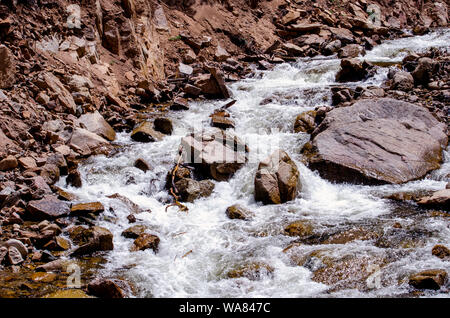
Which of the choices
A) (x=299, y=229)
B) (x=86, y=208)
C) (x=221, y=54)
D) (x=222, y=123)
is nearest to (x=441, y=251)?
(x=299, y=229)

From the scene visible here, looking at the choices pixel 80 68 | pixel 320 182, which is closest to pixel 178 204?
pixel 320 182

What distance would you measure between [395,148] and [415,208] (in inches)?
76.7

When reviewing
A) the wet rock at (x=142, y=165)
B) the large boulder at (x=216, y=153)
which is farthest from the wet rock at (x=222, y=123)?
the wet rock at (x=142, y=165)

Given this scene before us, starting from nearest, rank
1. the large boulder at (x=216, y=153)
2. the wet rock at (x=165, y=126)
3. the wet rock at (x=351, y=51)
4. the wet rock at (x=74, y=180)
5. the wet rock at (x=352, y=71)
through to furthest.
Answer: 1. the wet rock at (x=74, y=180)
2. the large boulder at (x=216, y=153)
3. the wet rock at (x=165, y=126)
4. the wet rock at (x=352, y=71)
5. the wet rock at (x=351, y=51)

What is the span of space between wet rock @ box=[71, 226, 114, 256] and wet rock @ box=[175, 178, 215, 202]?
1944 millimetres

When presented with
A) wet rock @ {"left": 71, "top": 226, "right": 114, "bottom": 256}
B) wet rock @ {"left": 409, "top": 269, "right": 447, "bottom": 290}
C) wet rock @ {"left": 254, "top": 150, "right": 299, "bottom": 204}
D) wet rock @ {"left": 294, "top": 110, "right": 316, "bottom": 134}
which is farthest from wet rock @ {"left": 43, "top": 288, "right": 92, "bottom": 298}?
wet rock @ {"left": 294, "top": 110, "right": 316, "bottom": 134}

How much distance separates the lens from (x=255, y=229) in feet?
19.2

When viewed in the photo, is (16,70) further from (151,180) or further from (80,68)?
(151,180)

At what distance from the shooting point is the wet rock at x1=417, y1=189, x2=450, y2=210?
5892mm

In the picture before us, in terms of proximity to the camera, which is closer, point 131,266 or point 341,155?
point 131,266

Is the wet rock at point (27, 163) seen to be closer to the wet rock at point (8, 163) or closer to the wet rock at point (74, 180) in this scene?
the wet rock at point (8, 163)

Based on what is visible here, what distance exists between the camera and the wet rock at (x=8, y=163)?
6281 mm

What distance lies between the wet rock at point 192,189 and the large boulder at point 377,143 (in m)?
2.24

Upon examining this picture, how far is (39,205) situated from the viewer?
5.68 m
